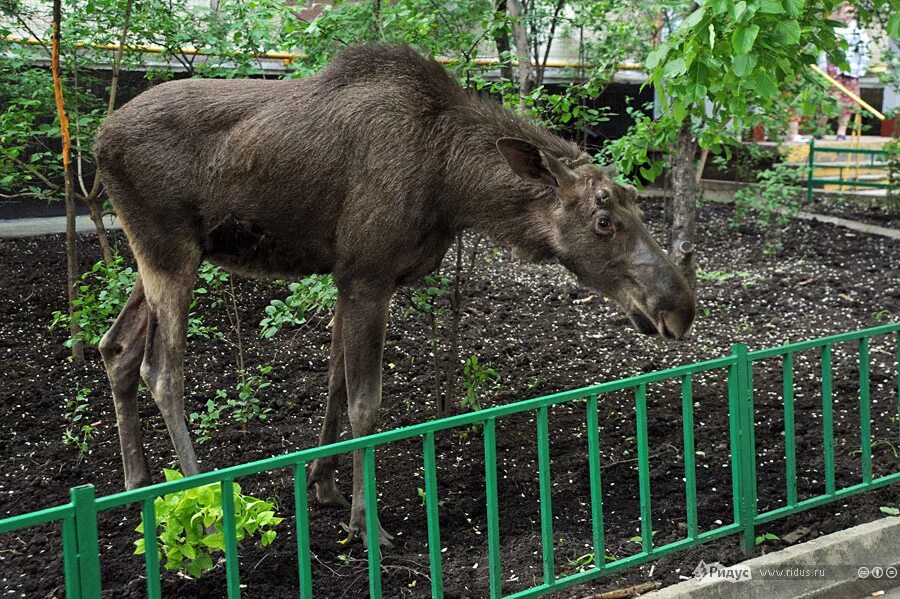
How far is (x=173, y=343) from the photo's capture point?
16.3ft

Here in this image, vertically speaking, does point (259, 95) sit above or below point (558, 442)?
above

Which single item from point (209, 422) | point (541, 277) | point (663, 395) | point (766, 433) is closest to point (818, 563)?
point (766, 433)

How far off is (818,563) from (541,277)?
5.91 metres

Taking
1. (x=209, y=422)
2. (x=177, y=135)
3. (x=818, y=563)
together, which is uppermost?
(x=177, y=135)

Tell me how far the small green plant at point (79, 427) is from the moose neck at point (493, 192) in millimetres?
2530

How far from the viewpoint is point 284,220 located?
15.9ft

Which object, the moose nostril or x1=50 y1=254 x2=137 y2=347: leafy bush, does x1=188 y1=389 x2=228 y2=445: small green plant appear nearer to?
x1=50 y1=254 x2=137 y2=347: leafy bush

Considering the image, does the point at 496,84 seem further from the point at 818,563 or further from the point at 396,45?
the point at 818,563

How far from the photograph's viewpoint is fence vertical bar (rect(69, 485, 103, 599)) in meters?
3.04

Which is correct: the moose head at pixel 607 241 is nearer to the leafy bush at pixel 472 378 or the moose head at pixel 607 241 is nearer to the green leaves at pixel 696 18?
the green leaves at pixel 696 18

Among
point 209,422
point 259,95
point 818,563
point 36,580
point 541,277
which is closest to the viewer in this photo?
point 36,580

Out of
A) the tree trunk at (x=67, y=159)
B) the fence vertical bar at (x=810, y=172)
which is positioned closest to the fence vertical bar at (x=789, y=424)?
the tree trunk at (x=67, y=159)

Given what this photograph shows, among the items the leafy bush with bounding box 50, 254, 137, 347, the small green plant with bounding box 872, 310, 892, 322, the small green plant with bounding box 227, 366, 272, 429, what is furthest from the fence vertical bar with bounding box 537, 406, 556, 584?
the small green plant with bounding box 872, 310, 892, 322

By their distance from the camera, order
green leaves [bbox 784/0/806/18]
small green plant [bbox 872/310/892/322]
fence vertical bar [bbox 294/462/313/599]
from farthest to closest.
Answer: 1. small green plant [bbox 872/310/892/322]
2. green leaves [bbox 784/0/806/18]
3. fence vertical bar [bbox 294/462/313/599]
